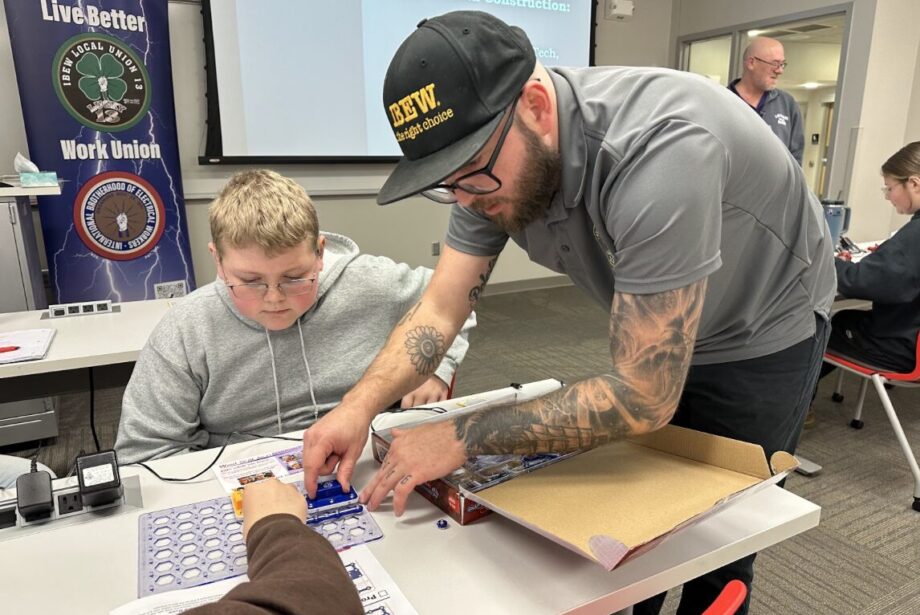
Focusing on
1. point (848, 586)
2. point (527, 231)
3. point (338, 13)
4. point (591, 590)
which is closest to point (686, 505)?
point (591, 590)

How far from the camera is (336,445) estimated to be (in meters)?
0.95

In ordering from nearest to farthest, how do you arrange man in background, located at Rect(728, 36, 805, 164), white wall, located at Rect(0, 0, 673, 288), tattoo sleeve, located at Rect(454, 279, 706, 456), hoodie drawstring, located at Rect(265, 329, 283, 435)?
tattoo sleeve, located at Rect(454, 279, 706, 456) < hoodie drawstring, located at Rect(265, 329, 283, 435) < white wall, located at Rect(0, 0, 673, 288) < man in background, located at Rect(728, 36, 805, 164)

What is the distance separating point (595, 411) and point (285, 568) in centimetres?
43

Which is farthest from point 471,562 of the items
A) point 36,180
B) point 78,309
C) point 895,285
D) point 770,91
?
point 770,91

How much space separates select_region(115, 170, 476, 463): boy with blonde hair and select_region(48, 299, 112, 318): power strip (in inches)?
40.5

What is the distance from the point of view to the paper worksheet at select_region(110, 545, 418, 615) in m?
0.69

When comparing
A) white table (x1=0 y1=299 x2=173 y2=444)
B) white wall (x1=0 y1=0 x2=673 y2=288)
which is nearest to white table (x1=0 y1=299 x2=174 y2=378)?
white table (x1=0 y1=299 x2=173 y2=444)

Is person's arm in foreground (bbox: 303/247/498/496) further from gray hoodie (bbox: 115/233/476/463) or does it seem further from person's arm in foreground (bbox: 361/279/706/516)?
gray hoodie (bbox: 115/233/476/463)

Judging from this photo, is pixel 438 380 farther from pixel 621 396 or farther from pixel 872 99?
pixel 872 99

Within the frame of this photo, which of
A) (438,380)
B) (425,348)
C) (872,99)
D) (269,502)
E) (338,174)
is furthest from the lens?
(872,99)

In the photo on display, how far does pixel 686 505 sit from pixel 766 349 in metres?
0.42

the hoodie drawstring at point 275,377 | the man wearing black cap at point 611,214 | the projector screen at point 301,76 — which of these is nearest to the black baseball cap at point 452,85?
the man wearing black cap at point 611,214

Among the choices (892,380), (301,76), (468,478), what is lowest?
(892,380)

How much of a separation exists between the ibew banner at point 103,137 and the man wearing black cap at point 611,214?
2.96 metres
